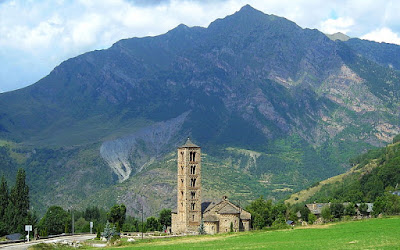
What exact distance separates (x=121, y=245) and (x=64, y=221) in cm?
6162

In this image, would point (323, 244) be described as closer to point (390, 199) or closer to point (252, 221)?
point (252, 221)

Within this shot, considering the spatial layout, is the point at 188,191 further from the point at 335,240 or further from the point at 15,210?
the point at 335,240

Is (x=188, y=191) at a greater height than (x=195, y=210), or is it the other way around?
(x=188, y=191)

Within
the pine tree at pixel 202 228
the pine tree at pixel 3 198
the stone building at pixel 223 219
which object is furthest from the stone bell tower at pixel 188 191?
the pine tree at pixel 3 198

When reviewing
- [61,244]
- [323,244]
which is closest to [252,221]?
[61,244]

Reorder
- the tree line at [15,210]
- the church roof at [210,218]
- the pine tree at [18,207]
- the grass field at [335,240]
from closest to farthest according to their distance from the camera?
1. the grass field at [335,240]
2. the tree line at [15,210]
3. the pine tree at [18,207]
4. the church roof at [210,218]

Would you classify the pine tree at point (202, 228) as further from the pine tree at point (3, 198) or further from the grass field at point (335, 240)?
the pine tree at point (3, 198)

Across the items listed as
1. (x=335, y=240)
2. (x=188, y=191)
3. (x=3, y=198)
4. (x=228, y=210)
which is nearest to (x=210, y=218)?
(x=228, y=210)

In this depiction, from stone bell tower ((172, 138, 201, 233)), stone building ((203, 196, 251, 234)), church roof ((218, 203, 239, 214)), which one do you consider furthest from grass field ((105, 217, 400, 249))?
stone bell tower ((172, 138, 201, 233))

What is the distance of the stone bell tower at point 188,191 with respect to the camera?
156m

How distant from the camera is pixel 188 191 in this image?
158m

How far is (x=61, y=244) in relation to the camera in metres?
111

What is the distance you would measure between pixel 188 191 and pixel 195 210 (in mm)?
5050

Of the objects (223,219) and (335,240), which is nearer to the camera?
(335,240)
